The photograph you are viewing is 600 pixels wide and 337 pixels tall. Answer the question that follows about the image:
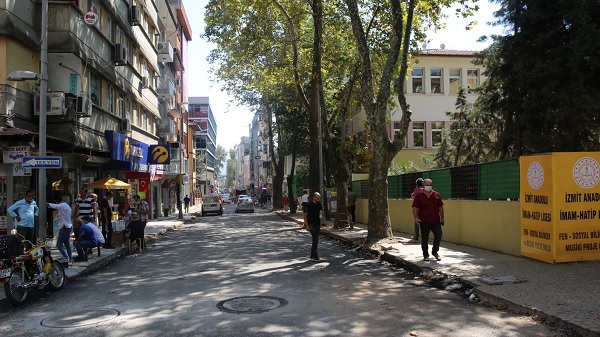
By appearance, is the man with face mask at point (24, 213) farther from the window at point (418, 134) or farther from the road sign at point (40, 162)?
the window at point (418, 134)

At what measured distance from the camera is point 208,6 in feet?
74.2

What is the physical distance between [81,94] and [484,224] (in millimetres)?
13654

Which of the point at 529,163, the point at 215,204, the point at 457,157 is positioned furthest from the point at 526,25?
the point at 215,204

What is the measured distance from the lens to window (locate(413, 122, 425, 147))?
3475cm

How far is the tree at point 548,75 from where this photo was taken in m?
14.4

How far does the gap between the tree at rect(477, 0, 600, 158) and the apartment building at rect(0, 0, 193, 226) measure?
1350cm

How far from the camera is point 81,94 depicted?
57.1 feet

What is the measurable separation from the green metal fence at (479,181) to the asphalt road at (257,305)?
11.1ft

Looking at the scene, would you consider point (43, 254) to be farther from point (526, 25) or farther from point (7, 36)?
point (526, 25)

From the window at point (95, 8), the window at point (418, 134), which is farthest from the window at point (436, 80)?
the window at point (95, 8)

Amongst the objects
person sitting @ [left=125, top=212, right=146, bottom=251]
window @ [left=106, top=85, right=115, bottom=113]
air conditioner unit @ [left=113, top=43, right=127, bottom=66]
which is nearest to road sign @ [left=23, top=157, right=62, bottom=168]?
person sitting @ [left=125, top=212, right=146, bottom=251]

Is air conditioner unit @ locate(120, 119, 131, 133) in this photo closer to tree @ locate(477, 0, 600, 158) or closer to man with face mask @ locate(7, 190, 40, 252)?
man with face mask @ locate(7, 190, 40, 252)

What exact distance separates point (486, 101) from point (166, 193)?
29316mm

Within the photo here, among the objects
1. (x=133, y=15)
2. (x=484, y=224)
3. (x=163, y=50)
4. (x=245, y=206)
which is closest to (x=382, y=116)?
(x=484, y=224)
